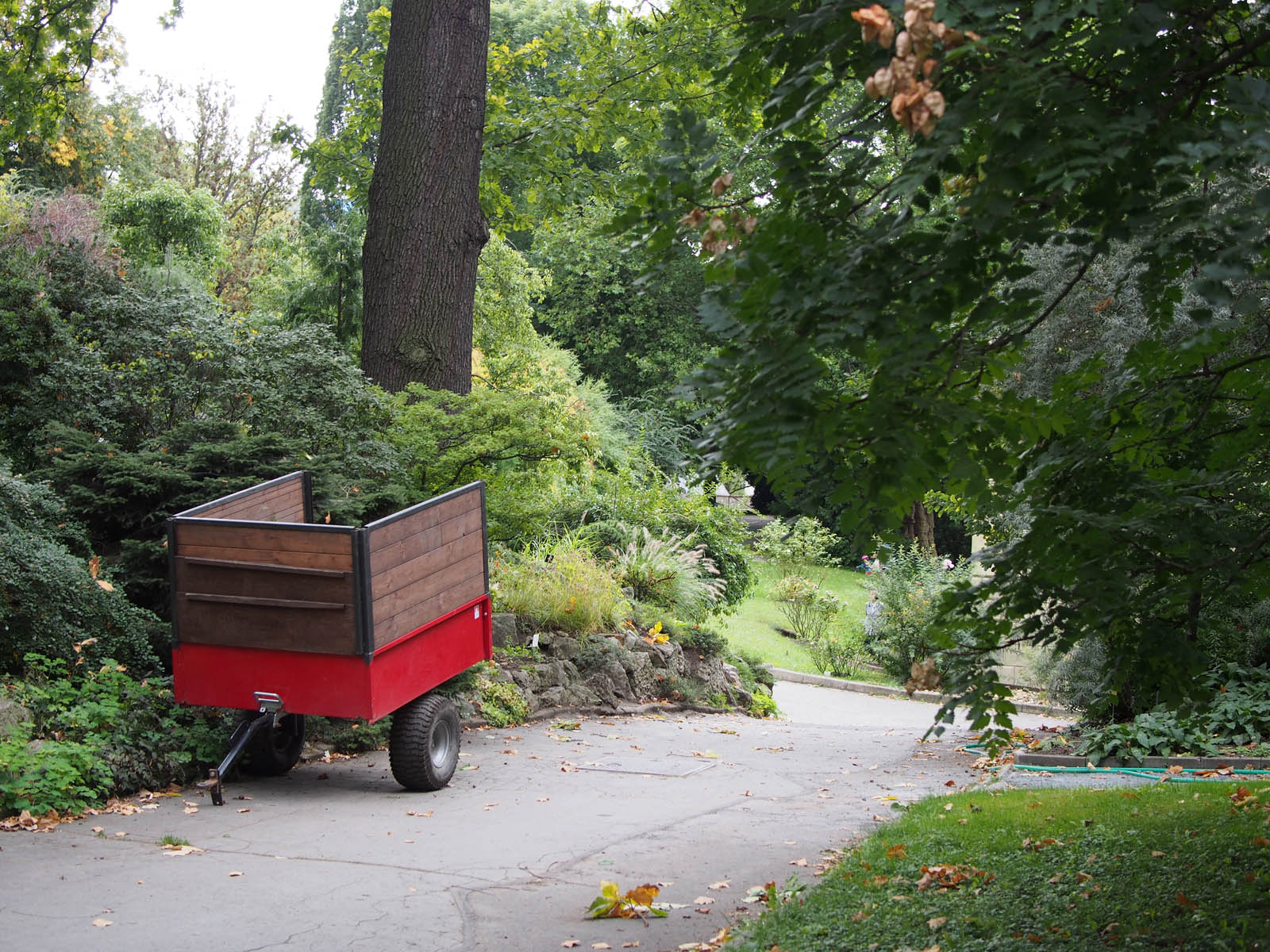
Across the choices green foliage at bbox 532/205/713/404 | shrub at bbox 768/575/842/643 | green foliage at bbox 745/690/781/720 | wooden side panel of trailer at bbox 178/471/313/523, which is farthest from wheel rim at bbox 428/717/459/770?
green foliage at bbox 532/205/713/404

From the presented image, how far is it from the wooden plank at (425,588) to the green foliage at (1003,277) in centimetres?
366

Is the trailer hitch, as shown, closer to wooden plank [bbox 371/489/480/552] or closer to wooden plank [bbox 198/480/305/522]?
wooden plank [bbox 371/489/480/552]

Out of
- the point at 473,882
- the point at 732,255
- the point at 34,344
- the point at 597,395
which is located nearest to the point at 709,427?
the point at 732,255

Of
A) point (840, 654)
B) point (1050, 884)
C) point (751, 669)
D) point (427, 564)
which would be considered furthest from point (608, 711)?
point (840, 654)

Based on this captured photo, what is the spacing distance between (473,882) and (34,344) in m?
8.03

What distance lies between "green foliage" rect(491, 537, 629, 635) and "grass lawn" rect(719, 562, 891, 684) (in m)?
5.77

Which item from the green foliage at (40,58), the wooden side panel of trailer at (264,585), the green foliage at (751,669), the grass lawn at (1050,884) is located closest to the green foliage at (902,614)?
the green foliage at (751,669)

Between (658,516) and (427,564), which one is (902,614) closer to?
(658,516)

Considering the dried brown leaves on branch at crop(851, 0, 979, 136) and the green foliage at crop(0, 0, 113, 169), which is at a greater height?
the green foliage at crop(0, 0, 113, 169)

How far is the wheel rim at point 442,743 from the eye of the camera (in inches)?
296

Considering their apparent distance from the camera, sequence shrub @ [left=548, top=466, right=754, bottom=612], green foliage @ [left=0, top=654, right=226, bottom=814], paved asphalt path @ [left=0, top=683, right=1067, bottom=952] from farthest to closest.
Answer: shrub @ [left=548, top=466, right=754, bottom=612] → green foliage @ [left=0, top=654, right=226, bottom=814] → paved asphalt path @ [left=0, top=683, right=1067, bottom=952]

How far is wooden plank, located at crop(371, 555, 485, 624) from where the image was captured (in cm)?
682

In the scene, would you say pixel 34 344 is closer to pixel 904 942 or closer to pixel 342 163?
pixel 342 163

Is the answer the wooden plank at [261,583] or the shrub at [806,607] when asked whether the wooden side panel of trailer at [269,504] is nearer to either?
the wooden plank at [261,583]
